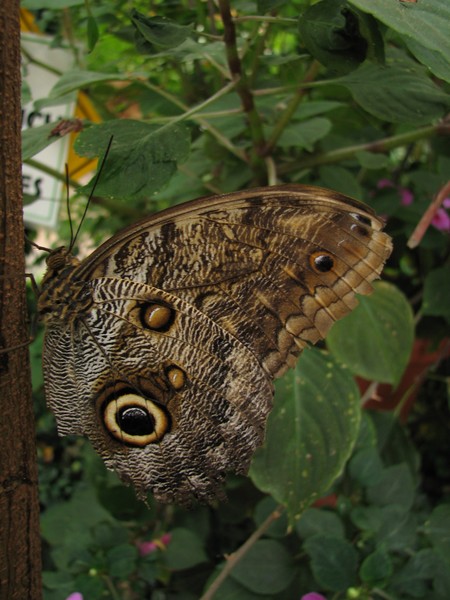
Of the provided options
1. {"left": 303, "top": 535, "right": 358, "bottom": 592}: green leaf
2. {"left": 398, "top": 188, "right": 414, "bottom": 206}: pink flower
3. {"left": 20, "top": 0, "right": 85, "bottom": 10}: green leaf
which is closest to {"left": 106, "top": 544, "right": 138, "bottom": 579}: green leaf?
{"left": 303, "top": 535, "right": 358, "bottom": 592}: green leaf

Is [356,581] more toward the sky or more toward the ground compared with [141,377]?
more toward the ground

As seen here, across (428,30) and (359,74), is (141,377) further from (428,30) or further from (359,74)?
(359,74)

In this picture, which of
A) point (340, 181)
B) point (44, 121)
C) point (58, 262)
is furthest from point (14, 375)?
point (44, 121)

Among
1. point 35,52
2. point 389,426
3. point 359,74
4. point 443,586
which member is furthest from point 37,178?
point 443,586

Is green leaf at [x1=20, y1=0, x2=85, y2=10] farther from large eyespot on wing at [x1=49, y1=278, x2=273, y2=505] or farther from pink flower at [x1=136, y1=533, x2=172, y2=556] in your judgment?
pink flower at [x1=136, y1=533, x2=172, y2=556]

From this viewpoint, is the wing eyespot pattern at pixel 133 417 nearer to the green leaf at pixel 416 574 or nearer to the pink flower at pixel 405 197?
the green leaf at pixel 416 574
